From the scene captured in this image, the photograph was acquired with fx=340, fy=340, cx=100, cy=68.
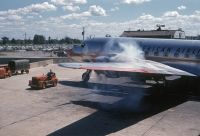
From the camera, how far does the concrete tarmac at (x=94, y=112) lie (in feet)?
60.5

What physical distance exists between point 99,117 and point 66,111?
2632 millimetres

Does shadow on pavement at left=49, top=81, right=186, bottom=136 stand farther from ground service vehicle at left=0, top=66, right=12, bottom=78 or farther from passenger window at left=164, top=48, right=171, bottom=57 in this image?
ground service vehicle at left=0, top=66, right=12, bottom=78

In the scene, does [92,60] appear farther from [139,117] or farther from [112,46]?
[139,117]

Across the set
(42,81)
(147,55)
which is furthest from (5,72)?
(147,55)

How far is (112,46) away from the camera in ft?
112

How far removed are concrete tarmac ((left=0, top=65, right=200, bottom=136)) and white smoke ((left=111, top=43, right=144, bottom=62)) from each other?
2.85 meters

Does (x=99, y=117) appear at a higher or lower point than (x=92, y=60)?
lower

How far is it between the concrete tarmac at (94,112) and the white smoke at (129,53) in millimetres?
2849

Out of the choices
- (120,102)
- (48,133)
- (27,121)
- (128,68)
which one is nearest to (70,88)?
(120,102)

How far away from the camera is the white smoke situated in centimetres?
3098

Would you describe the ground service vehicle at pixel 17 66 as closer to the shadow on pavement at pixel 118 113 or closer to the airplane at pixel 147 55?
the airplane at pixel 147 55

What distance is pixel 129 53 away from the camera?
32.8 meters

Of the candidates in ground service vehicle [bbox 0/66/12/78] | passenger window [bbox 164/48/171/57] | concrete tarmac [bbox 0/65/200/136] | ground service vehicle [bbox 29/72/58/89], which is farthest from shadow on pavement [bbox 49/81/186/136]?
ground service vehicle [bbox 0/66/12/78]

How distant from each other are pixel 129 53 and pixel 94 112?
11585 millimetres
